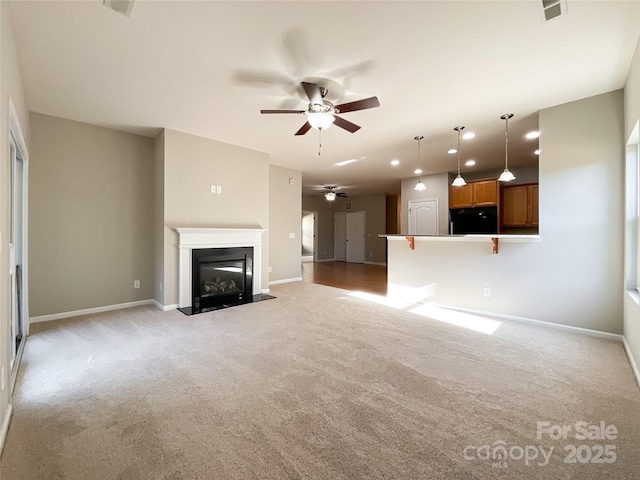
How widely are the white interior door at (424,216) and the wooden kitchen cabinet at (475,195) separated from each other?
49 centimetres

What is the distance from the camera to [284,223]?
21.6 feet

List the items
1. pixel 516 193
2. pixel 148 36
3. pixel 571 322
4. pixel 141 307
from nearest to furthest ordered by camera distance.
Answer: pixel 148 36, pixel 571 322, pixel 141 307, pixel 516 193

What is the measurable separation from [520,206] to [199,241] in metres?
6.43

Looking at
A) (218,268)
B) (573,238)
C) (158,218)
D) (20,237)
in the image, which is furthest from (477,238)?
(20,237)

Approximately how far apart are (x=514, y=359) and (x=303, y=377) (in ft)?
6.44

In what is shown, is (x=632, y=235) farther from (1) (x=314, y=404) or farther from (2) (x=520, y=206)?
(1) (x=314, y=404)

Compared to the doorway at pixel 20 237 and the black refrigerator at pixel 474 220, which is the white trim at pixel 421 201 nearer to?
the black refrigerator at pixel 474 220

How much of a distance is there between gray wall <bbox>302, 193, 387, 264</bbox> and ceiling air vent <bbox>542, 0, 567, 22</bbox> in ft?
29.6

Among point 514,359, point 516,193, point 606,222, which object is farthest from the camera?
point 516,193

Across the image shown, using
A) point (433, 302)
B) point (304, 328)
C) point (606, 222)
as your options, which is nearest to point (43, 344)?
point (304, 328)

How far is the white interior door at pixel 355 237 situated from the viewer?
11523 millimetres

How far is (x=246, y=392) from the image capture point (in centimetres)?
206

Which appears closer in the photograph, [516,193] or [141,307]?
[141,307]

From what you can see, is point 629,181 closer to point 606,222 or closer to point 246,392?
point 606,222
